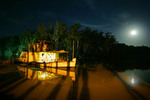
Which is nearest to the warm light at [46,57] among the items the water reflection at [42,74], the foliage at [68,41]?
the water reflection at [42,74]

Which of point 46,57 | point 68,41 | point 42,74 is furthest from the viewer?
point 68,41

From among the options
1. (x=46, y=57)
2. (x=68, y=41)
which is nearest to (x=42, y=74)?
(x=46, y=57)

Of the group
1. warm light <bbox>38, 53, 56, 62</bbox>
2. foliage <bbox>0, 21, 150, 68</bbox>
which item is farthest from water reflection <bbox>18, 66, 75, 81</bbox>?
foliage <bbox>0, 21, 150, 68</bbox>

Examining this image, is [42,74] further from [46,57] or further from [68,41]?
[68,41]

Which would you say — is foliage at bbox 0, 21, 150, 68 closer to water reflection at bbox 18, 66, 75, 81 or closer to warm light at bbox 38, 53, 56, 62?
warm light at bbox 38, 53, 56, 62

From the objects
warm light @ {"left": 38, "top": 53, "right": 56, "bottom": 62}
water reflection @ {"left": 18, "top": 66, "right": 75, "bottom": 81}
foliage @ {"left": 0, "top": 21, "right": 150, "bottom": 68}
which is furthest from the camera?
foliage @ {"left": 0, "top": 21, "right": 150, "bottom": 68}

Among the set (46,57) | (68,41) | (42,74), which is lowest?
(42,74)

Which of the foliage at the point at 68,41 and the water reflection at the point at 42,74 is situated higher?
the foliage at the point at 68,41

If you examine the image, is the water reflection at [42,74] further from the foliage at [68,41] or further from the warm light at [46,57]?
the foliage at [68,41]

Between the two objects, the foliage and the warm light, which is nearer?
the warm light

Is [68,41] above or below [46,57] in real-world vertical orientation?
above

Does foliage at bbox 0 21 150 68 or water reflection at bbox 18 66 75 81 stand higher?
foliage at bbox 0 21 150 68

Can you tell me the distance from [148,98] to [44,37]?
34.5m

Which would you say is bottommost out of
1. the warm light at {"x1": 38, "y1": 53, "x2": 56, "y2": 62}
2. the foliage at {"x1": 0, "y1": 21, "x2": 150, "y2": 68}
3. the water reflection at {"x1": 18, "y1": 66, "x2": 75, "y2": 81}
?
the water reflection at {"x1": 18, "y1": 66, "x2": 75, "y2": 81}
